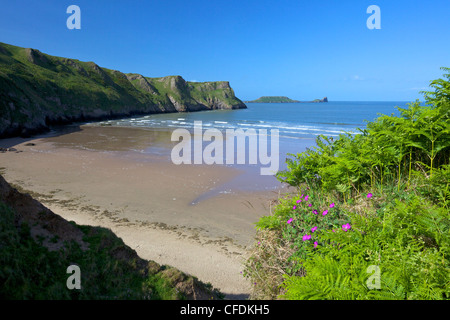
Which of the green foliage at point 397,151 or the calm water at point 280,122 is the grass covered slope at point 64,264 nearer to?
the green foliage at point 397,151

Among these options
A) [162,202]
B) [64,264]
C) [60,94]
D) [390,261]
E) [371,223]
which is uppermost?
[60,94]

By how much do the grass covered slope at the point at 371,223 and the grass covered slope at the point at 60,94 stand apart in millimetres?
33415

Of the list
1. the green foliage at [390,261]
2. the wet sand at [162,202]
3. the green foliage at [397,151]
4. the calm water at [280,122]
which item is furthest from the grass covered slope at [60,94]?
the green foliage at [390,261]

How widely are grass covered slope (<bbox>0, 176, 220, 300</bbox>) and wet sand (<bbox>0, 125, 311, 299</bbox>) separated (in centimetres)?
182

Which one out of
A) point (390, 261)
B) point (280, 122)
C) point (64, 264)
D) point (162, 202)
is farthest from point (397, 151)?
point (280, 122)

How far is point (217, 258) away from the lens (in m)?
6.97

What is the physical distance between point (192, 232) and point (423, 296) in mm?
7072

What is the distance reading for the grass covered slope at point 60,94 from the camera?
31052 millimetres

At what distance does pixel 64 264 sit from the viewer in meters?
Answer: 2.83

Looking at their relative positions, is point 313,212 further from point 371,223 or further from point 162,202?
point 162,202

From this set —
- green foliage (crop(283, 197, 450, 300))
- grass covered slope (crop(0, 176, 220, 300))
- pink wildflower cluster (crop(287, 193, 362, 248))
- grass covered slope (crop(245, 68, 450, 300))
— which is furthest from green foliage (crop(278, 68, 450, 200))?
grass covered slope (crop(0, 176, 220, 300))

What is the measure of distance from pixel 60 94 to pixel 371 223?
2564 inches

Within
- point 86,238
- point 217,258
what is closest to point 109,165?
point 217,258
